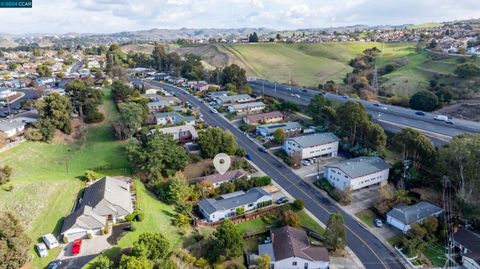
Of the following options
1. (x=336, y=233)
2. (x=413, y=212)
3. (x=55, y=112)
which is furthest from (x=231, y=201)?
(x=55, y=112)

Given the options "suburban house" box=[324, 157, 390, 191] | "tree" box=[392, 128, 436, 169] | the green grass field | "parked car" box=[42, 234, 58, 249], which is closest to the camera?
"parked car" box=[42, 234, 58, 249]

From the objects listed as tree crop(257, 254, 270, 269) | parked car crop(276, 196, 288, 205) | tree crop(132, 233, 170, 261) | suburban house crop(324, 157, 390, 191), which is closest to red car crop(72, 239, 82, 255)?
tree crop(132, 233, 170, 261)

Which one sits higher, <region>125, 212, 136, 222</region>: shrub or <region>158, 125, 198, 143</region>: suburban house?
<region>158, 125, 198, 143</region>: suburban house

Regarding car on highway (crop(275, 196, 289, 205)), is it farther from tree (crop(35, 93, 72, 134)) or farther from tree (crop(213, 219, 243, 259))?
tree (crop(35, 93, 72, 134))

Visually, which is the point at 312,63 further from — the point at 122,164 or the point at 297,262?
the point at 297,262

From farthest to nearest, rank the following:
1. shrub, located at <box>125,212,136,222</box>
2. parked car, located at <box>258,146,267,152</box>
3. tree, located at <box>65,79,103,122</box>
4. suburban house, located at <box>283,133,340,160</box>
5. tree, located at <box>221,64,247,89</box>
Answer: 1. tree, located at <box>221,64,247,89</box>
2. tree, located at <box>65,79,103,122</box>
3. parked car, located at <box>258,146,267,152</box>
4. suburban house, located at <box>283,133,340,160</box>
5. shrub, located at <box>125,212,136,222</box>

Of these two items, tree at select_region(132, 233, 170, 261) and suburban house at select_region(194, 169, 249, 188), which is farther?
suburban house at select_region(194, 169, 249, 188)

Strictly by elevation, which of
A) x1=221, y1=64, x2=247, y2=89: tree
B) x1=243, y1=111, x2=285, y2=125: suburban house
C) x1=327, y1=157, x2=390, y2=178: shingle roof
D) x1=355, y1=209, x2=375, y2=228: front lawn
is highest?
x1=221, y1=64, x2=247, y2=89: tree
